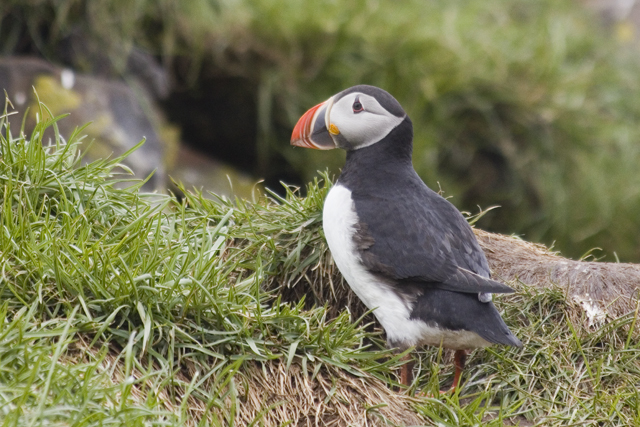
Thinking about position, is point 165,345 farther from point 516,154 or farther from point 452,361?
point 516,154

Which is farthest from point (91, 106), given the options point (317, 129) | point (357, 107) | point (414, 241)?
point (414, 241)

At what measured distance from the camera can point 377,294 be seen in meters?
3.38

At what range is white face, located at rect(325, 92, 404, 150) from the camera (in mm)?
3654

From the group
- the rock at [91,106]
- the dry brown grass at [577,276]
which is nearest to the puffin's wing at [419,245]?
the dry brown grass at [577,276]

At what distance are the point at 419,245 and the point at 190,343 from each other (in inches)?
41.6

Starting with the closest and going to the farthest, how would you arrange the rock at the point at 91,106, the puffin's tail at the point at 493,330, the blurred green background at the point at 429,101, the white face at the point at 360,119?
the puffin's tail at the point at 493,330 → the white face at the point at 360,119 → the rock at the point at 91,106 → the blurred green background at the point at 429,101

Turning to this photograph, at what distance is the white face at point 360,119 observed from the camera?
3654mm

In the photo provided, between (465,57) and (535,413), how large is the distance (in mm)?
5511

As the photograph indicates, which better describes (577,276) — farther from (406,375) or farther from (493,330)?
(406,375)

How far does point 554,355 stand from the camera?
3.41 m

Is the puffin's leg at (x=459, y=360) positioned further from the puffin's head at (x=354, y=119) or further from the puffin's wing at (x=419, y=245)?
the puffin's head at (x=354, y=119)

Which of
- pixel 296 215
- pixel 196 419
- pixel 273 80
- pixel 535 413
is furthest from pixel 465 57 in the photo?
pixel 196 419

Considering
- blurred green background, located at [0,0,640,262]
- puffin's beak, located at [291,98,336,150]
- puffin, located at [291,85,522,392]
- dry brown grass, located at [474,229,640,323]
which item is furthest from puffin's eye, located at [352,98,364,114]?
blurred green background, located at [0,0,640,262]

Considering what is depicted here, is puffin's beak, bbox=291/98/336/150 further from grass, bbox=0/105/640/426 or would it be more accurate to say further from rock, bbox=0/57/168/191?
rock, bbox=0/57/168/191
